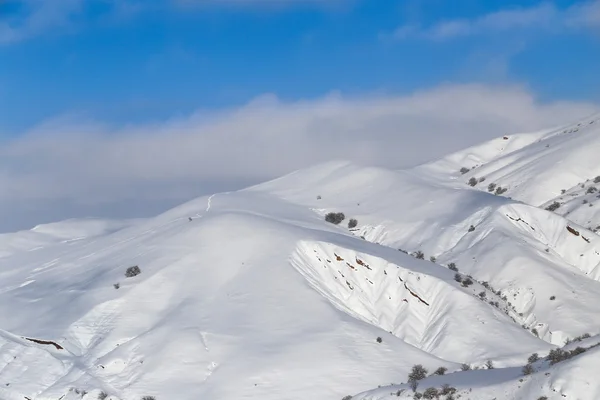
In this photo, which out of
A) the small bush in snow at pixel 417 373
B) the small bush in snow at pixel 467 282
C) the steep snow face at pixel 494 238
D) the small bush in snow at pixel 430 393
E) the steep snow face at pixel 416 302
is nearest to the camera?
the small bush in snow at pixel 430 393

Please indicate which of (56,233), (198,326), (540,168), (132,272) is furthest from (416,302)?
(56,233)

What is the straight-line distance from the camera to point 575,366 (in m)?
31.1

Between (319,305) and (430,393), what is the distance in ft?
64.7

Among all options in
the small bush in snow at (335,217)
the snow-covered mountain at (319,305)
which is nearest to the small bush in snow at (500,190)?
the snow-covered mountain at (319,305)

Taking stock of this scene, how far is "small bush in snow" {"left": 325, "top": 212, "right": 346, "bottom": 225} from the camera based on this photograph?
79.8 meters

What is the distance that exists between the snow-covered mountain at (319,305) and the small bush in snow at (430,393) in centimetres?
10

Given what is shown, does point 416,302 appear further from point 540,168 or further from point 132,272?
point 540,168

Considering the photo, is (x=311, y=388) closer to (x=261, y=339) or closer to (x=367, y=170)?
(x=261, y=339)

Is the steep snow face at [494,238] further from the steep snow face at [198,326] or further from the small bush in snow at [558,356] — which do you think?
the small bush in snow at [558,356]

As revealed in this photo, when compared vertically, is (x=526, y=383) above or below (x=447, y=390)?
above

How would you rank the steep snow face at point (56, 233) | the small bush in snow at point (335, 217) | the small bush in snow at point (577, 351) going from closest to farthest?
the small bush in snow at point (577, 351)
the small bush in snow at point (335, 217)
the steep snow face at point (56, 233)

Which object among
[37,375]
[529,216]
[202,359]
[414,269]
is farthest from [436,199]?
[37,375]

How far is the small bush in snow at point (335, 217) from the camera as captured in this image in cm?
7975

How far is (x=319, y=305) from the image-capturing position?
2132 inches
